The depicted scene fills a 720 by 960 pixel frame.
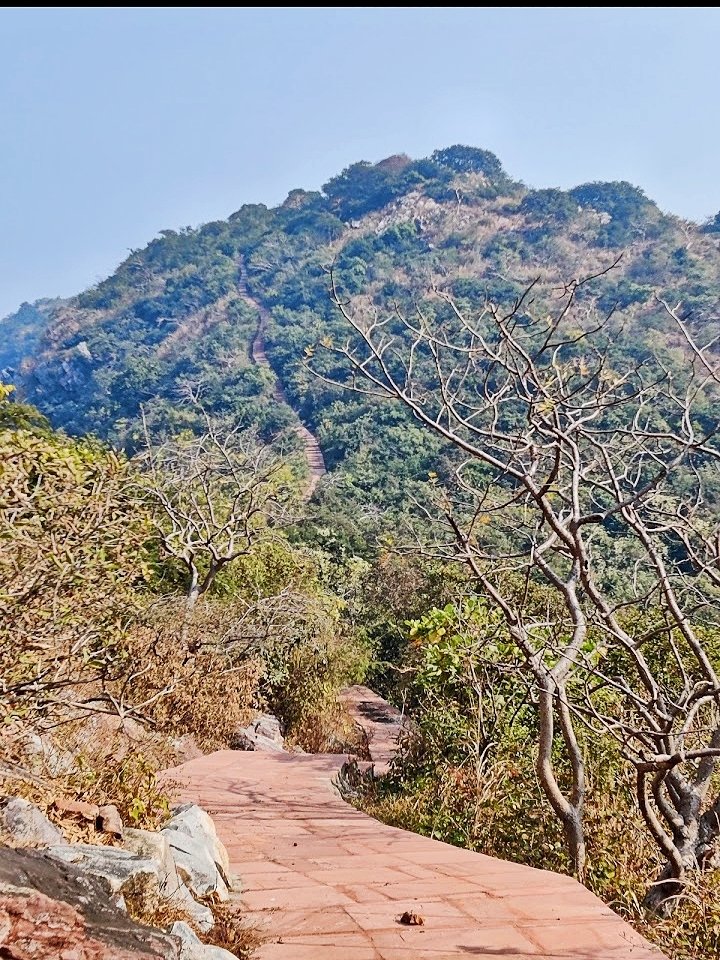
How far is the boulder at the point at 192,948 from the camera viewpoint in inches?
88.9

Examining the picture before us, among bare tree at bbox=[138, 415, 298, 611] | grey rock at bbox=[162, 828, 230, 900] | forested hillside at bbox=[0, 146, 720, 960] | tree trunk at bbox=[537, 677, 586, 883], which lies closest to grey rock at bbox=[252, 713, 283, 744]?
forested hillside at bbox=[0, 146, 720, 960]

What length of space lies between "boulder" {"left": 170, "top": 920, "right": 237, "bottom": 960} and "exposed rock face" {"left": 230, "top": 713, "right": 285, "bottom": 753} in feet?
23.2

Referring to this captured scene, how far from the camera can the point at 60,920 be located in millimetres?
1997

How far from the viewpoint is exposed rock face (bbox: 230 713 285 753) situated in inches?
373

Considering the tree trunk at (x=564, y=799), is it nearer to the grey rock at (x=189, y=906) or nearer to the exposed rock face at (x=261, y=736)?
the grey rock at (x=189, y=906)

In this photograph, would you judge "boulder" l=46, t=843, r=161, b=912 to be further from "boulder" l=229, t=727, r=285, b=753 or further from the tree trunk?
"boulder" l=229, t=727, r=285, b=753

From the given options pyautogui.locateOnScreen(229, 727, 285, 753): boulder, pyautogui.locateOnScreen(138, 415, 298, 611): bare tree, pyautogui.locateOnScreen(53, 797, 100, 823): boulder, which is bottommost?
pyautogui.locateOnScreen(229, 727, 285, 753): boulder

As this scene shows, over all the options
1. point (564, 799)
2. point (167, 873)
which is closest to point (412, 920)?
point (167, 873)

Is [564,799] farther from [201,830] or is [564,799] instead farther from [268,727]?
[268,727]

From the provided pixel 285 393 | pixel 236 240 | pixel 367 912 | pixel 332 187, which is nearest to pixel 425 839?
pixel 367 912

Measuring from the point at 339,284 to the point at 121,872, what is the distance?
6286 cm

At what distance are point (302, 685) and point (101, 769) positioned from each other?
24.9ft

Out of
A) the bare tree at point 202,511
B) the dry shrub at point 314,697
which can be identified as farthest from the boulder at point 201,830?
the dry shrub at point 314,697

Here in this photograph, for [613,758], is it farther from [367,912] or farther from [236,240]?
[236,240]
